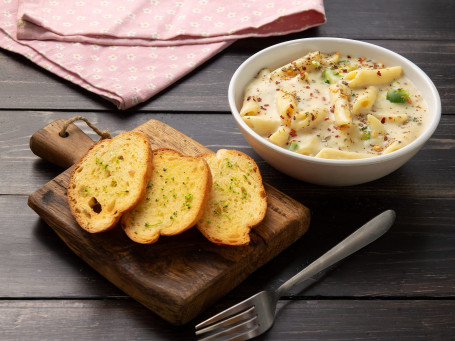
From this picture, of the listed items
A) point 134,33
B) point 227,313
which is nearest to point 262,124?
point 227,313

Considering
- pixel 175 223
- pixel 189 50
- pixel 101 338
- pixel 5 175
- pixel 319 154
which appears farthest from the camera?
pixel 189 50

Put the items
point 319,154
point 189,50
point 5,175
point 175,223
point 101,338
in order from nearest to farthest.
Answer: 1. point 101,338
2. point 175,223
3. point 319,154
4. point 5,175
5. point 189,50

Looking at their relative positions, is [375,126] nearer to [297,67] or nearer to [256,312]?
[297,67]

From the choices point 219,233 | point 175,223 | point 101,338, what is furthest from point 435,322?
point 101,338

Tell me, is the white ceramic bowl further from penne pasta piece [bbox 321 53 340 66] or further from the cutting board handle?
the cutting board handle

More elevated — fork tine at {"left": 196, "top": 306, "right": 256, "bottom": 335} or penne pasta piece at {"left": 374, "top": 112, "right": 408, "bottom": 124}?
penne pasta piece at {"left": 374, "top": 112, "right": 408, "bottom": 124}

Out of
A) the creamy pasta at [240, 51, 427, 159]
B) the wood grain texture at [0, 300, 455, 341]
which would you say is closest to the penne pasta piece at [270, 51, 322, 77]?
the creamy pasta at [240, 51, 427, 159]

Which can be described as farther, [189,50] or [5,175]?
[189,50]

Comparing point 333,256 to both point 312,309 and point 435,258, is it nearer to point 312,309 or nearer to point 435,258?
point 312,309
